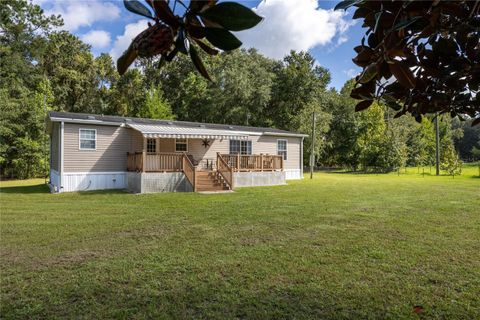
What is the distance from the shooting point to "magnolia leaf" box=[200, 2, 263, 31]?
2.50ft

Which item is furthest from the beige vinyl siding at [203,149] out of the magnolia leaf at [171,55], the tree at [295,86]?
the magnolia leaf at [171,55]

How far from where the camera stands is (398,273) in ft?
13.4

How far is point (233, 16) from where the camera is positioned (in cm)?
77

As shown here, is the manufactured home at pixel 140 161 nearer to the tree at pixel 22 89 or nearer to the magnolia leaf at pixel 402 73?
the tree at pixel 22 89

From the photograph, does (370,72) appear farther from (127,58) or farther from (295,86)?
(295,86)

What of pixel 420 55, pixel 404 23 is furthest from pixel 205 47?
pixel 420 55

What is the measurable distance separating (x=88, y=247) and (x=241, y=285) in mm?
3002

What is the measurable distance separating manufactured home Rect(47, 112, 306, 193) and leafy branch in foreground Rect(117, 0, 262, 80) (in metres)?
12.6

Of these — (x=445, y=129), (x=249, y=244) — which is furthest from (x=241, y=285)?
(x=445, y=129)

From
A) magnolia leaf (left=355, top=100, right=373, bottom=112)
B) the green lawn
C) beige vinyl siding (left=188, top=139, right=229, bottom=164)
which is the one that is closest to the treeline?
beige vinyl siding (left=188, top=139, right=229, bottom=164)

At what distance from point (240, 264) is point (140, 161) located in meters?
10.1

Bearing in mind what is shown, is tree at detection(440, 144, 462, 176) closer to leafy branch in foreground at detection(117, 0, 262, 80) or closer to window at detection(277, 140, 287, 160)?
window at detection(277, 140, 287, 160)

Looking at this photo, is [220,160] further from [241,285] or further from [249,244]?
[241,285]

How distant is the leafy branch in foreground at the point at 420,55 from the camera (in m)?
1.08
